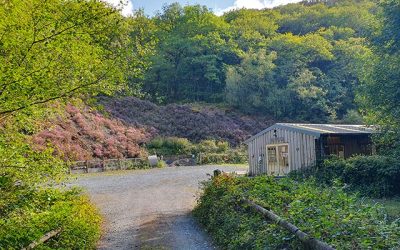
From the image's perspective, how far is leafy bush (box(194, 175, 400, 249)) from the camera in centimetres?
467

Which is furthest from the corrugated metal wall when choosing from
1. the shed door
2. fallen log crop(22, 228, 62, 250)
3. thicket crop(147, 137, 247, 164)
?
fallen log crop(22, 228, 62, 250)

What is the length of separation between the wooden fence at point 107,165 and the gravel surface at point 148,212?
508 cm

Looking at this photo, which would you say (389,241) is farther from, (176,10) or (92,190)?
(176,10)

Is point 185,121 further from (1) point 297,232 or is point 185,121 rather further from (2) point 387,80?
(1) point 297,232

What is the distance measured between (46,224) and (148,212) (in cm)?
448

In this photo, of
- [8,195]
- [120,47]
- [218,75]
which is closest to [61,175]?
[8,195]

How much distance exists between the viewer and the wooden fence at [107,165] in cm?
2719

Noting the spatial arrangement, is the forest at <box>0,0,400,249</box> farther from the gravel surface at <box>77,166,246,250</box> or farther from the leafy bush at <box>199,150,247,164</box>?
the leafy bush at <box>199,150,247,164</box>

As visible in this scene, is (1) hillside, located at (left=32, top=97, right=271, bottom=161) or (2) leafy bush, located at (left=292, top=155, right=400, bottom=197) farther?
(1) hillside, located at (left=32, top=97, right=271, bottom=161)

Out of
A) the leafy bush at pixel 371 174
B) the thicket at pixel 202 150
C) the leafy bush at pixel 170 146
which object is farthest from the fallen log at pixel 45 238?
the leafy bush at pixel 170 146

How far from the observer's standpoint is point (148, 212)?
1207cm

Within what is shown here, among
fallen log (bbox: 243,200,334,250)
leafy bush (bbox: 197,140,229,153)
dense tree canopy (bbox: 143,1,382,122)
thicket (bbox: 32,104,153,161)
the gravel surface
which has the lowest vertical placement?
the gravel surface

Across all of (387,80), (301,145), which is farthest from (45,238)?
(301,145)

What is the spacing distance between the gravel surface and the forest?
2.49 ft
